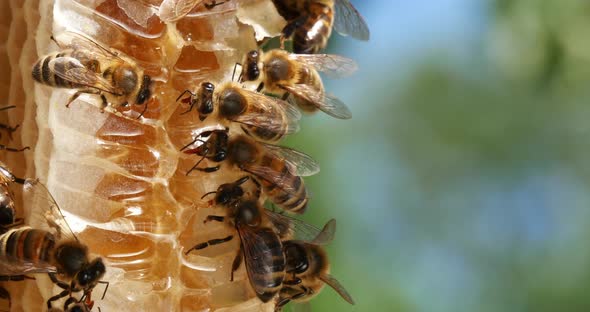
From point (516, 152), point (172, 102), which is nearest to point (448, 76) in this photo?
point (516, 152)

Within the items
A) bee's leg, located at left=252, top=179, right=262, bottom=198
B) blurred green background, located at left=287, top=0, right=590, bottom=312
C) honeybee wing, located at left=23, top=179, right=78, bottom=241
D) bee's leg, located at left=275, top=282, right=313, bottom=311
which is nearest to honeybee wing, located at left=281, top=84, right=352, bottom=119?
bee's leg, located at left=252, top=179, right=262, bottom=198

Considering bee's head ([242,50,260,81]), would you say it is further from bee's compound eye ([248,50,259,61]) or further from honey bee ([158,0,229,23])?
honey bee ([158,0,229,23])

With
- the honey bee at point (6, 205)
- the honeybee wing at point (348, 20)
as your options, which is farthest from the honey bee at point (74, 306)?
the honeybee wing at point (348, 20)

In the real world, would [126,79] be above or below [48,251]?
above

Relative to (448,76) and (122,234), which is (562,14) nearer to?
(448,76)

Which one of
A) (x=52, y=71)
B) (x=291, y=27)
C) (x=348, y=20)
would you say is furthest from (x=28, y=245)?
(x=348, y=20)

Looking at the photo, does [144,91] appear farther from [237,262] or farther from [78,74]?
[237,262]

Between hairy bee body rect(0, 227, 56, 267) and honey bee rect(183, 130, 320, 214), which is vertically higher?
honey bee rect(183, 130, 320, 214)
